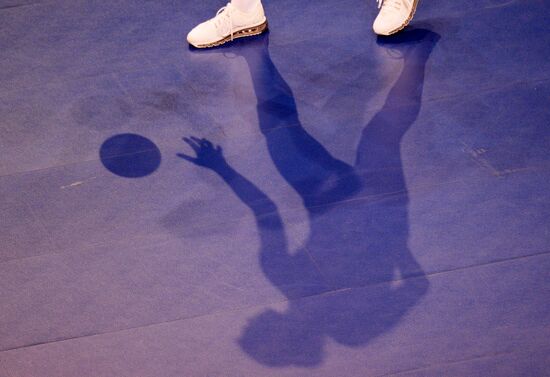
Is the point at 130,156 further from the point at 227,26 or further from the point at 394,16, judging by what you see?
the point at 394,16

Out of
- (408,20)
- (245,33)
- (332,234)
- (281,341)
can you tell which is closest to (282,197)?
(332,234)

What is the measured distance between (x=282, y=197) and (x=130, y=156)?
702 mm

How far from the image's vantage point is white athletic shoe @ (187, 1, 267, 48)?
3658mm

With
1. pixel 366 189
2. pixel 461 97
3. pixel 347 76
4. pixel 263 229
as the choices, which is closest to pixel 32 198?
pixel 263 229

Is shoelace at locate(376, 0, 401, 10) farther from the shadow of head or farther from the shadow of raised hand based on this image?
the shadow of head

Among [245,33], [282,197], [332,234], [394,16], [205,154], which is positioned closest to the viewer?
[332,234]

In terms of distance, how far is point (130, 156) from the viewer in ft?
9.59

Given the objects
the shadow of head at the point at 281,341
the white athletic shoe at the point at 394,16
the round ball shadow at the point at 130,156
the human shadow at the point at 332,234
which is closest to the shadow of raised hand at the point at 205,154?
the human shadow at the point at 332,234

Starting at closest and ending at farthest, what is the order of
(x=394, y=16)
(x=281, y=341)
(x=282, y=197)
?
(x=281, y=341) < (x=282, y=197) < (x=394, y=16)

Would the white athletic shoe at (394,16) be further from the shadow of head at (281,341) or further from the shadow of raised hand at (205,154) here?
the shadow of head at (281,341)

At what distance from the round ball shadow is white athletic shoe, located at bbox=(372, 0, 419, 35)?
1.39 meters

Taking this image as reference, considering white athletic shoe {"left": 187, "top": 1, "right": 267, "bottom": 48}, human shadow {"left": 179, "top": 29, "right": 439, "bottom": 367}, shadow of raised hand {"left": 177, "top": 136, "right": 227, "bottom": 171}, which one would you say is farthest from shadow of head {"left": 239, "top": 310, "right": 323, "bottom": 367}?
white athletic shoe {"left": 187, "top": 1, "right": 267, "bottom": 48}

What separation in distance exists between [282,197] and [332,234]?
11.3 inches

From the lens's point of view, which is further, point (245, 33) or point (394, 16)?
point (245, 33)
